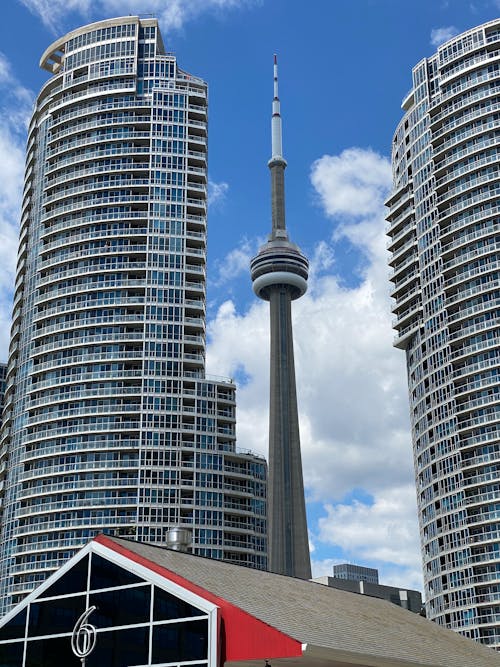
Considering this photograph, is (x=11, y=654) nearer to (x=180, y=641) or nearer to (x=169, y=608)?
(x=169, y=608)

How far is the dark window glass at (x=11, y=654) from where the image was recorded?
43000 millimetres

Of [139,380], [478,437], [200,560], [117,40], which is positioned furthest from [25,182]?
[200,560]

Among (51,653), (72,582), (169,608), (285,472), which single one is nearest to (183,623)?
(169,608)

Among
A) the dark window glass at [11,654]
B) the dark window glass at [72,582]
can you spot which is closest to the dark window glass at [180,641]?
the dark window glass at [72,582]

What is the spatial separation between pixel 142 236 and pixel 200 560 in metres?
95.5

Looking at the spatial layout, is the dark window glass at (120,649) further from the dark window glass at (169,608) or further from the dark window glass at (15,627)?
the dark window glass at (15,627)

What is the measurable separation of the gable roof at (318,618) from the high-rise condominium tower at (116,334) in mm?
68933

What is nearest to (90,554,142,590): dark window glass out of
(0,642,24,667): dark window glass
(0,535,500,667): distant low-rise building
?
(0,535,500,667): distant low-rise building

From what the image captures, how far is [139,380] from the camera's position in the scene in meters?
130

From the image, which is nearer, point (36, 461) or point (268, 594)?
point (268, 594)

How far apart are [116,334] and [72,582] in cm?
9084

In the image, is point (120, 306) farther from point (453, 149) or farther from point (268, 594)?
point (268, 594)

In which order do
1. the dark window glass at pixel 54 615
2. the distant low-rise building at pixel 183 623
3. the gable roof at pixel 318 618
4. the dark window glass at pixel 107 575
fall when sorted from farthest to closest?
the dark window glass at pixel 54 615 < the dark window glass at pixel 107 575 < the gable roof at pixel 318 618 < the distant low-rise building at pixel 183 623

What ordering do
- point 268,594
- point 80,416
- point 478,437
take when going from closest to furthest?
point 268,594 < point 478,437 < point 80,416
